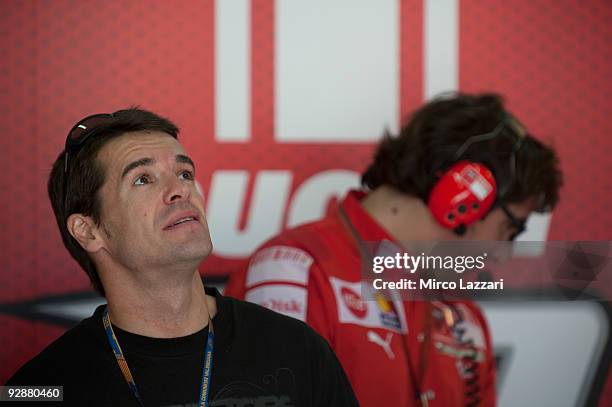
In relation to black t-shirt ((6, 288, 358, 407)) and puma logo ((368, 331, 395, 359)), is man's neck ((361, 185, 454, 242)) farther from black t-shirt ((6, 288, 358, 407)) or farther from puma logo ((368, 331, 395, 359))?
black t-shirt ((6, 288, 358, 407))

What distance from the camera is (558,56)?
266 centimetres

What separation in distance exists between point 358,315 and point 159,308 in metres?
0.55

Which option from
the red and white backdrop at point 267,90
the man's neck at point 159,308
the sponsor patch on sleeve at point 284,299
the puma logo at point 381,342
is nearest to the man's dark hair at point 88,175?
the man's neck at point 159,308

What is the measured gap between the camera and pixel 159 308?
1535 mm

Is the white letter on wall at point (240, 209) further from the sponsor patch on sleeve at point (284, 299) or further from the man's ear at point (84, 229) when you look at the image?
the man's ear at point (84, 229)

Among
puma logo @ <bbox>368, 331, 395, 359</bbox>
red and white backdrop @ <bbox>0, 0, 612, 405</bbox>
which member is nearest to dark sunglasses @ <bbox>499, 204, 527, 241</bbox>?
puma logo @ <bbox>368, 331, 395, 359</bbox>

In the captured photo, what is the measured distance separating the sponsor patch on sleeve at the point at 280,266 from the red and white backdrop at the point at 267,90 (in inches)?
21.5

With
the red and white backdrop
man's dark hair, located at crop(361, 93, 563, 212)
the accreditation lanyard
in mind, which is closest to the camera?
the accreditation lanyard

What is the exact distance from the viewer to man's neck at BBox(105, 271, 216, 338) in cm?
153

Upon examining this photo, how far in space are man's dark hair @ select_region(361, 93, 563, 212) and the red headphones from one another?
0.05ft

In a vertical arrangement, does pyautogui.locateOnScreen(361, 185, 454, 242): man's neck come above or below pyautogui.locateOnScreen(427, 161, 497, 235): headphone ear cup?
below

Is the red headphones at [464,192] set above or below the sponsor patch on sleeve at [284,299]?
above

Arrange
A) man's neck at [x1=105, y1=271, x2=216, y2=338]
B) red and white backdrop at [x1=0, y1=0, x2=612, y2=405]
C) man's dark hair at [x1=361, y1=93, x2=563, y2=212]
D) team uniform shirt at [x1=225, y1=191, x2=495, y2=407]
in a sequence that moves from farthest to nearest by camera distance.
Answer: red and white backdrop at [x1=0, y1=0, x2=612, y2=405], man's dark hair at [x1=361, y1=93, x2=563, y2=212], team uniform shirt at [x1=225, y1=191, x2=495, y2=407], man's neck at [x1=105, y1=271, x2=216, y2=338]

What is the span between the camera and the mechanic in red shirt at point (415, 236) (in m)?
1.90
